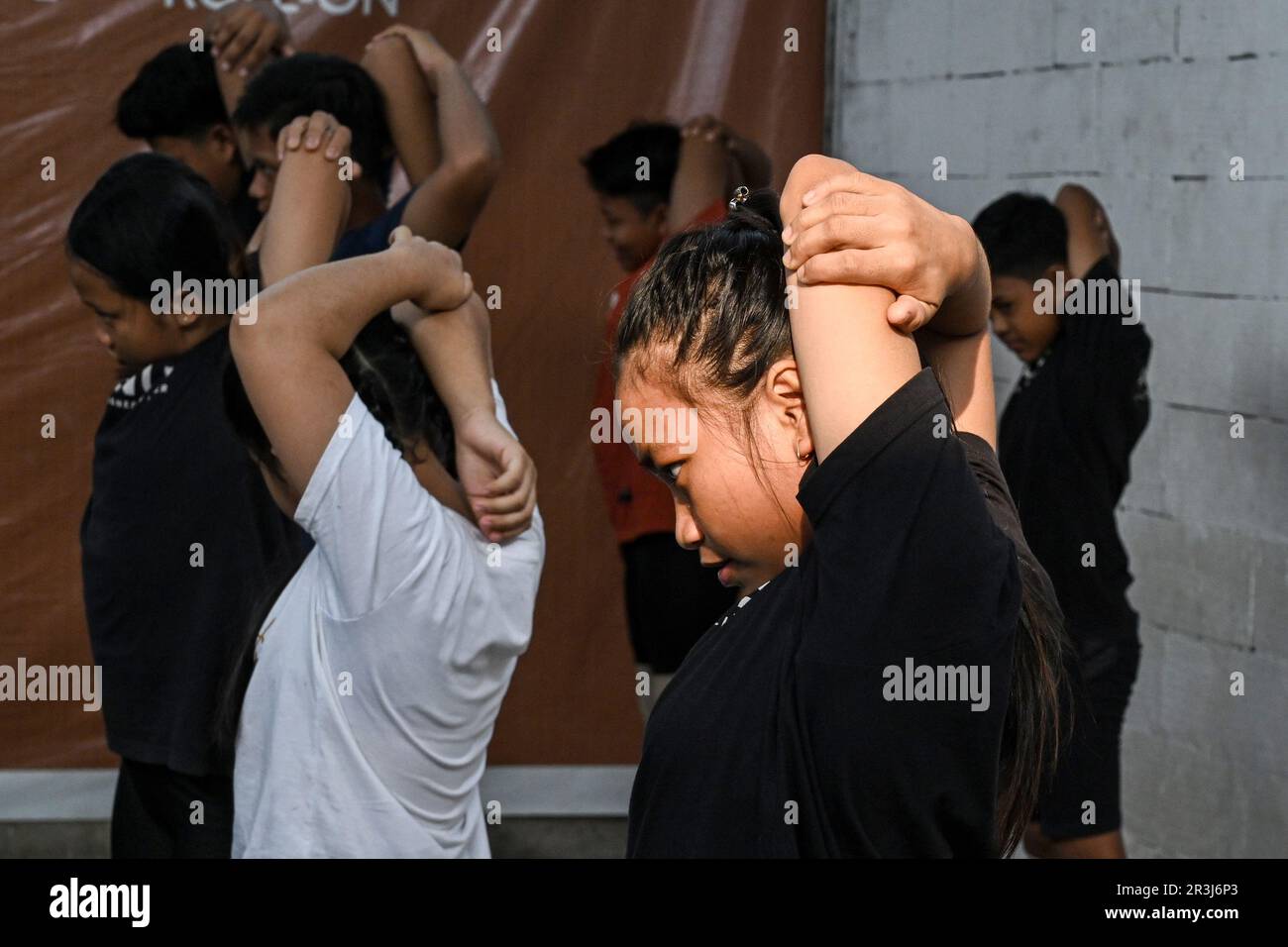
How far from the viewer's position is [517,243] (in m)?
2.88

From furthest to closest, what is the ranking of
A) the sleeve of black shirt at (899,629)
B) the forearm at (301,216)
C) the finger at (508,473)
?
the forearm at (301,216)
the finger at (508,473)
the sleeve of black shirt at (899,629)

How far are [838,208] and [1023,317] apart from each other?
6.51 feet

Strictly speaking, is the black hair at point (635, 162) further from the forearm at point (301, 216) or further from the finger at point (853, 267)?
the finger at point (853, 267)

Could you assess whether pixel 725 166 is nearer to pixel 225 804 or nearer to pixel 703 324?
pixel 225 804

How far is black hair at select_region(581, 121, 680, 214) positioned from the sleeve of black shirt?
2.10 m

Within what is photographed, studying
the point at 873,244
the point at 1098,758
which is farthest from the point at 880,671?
the point at 1098,758

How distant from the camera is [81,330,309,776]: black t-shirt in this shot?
1.96m

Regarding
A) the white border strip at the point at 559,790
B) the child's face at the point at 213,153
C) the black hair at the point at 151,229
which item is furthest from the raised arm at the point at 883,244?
the white border strip at the point at 559,790

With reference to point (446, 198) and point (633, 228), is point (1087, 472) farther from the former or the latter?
point (446, 198)

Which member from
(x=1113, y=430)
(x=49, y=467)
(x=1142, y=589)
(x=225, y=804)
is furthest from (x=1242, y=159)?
(x=49, y=467)

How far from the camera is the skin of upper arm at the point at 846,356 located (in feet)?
2.59

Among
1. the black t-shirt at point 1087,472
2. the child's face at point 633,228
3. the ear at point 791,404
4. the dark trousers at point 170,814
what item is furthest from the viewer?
the child's face at point 633,228

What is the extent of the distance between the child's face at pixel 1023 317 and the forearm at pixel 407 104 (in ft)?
3.60
